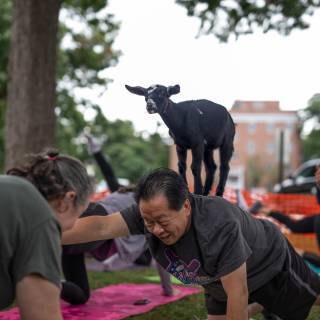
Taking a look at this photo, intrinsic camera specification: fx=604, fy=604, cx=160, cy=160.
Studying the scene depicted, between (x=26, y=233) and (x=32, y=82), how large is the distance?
6.22m

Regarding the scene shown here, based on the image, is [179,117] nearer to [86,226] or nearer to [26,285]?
[86,226]

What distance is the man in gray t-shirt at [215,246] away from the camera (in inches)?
106

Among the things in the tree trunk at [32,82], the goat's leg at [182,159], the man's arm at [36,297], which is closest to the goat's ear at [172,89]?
the goat's leg at [182,159]

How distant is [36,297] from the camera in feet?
6.17

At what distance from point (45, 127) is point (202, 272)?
5.40 m

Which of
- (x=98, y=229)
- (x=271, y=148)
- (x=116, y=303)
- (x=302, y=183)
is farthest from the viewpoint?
(x=271, y=148)

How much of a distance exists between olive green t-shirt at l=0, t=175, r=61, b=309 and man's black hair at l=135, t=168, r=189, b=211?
85 cm

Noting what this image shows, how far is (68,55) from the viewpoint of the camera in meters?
17.0

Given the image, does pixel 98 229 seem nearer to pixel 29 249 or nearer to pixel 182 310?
pixel 29 249

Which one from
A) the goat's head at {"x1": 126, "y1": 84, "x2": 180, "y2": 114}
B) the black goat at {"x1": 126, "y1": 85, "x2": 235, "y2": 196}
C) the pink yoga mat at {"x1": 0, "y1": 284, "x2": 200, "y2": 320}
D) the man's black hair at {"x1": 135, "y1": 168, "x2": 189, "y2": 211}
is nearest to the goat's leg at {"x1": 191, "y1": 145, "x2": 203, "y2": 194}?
the black goat at {"x1": 126, "y1": 85, "x2": 235, "y2": 196}

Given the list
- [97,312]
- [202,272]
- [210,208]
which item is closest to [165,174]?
[210,208]

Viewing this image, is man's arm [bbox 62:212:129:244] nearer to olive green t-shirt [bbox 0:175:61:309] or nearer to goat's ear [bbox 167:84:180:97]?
goat's ear [bbox 167:84:180:97]

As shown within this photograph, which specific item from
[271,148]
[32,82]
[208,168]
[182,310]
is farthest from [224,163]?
[271,148]

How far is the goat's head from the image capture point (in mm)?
3486
